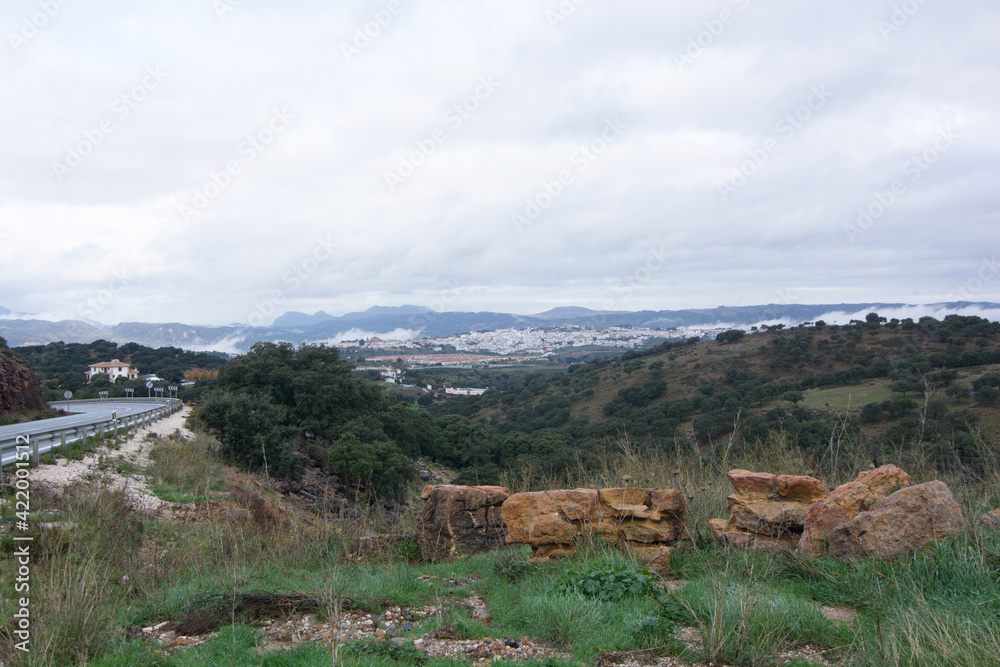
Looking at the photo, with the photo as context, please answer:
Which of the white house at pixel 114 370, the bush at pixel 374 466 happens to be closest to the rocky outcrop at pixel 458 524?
the bush at pixel 374 466

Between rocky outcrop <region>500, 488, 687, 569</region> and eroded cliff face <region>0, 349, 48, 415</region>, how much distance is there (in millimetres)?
24605

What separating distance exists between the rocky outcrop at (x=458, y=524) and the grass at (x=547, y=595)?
378 mm

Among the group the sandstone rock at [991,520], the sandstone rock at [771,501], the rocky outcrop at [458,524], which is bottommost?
the rocky outcrop at [458,524]

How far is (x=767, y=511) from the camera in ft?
20.1

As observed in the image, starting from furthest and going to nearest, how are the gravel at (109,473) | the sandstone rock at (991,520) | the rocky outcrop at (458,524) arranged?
the gravel at (109,473), the rocky outcrop at (458,524), the sandstone rock at (991,520)

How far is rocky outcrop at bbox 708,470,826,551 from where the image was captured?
19.5 feet

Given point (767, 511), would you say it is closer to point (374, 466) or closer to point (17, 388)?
point (374, 466)

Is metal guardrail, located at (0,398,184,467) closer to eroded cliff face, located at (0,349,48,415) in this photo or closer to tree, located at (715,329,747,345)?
eroded cliff face, located at (0,349,48,415)

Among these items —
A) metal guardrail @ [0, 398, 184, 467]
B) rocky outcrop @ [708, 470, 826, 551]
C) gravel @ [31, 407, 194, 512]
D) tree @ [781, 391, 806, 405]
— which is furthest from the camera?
tree @ [781, 391, 806, 405]

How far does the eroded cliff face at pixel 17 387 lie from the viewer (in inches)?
873

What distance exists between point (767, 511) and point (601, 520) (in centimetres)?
179

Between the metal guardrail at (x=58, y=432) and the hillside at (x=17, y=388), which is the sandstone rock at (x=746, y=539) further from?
the hillside at (x=17, y=388)

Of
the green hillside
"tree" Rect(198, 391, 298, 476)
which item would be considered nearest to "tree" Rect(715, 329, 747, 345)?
the green hillside

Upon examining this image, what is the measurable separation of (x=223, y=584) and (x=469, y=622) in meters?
2.59
